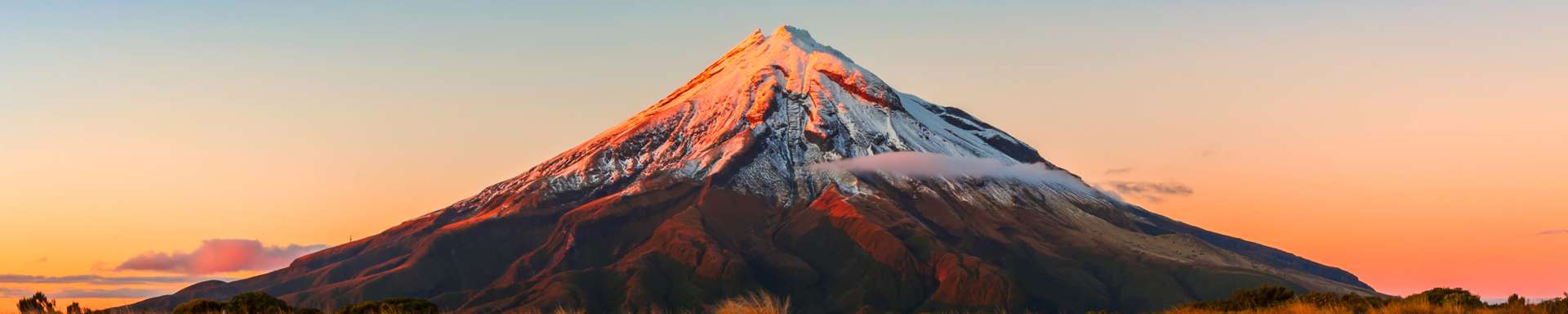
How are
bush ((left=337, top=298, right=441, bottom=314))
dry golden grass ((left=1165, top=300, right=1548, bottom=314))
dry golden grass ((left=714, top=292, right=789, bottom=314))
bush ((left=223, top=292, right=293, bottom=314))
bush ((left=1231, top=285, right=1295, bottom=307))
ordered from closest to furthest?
1. dry golden grass ((left=714, top=292, right=789, bottom=314))
2. dry golden grass ((left=1165, top=300, right=1548, bottom=314))
3. bush ((left=337, top=298, right=441, bottom=314))
4. bush ((left=223, top=292, right=293, bottom=314))
5. bush ((left=1231, top=285, right=1295, bottom=307))

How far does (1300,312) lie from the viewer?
35312 mm

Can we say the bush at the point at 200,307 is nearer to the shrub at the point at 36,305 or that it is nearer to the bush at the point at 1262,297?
the shrub at the point at 36,305

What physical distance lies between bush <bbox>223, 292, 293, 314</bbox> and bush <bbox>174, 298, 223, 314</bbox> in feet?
0.70

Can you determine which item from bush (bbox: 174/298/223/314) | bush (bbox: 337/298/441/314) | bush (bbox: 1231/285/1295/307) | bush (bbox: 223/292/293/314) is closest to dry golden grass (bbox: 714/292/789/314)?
bush (bbox: 337/298/441/314)

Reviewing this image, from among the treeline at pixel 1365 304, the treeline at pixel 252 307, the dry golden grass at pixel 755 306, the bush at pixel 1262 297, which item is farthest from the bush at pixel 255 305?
the bush at pixel 1262 297

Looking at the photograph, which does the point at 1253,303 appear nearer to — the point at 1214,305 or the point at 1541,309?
the point at 1214,305

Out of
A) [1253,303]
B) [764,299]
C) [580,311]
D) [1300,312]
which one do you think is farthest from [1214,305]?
[580,311]

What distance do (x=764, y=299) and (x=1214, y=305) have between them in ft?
47.8

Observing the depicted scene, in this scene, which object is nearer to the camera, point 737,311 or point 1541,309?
point 737,311

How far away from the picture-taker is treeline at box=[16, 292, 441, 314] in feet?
122

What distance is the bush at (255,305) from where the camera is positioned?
37.4 metres

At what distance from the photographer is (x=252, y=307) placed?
124ft

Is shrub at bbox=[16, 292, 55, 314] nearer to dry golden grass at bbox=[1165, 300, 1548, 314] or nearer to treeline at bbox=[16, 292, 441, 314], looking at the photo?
treeline at bbox=[16, 292, 441, 314]

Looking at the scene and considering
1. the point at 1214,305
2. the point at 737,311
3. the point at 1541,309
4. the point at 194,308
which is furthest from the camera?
the point at 1214,305
